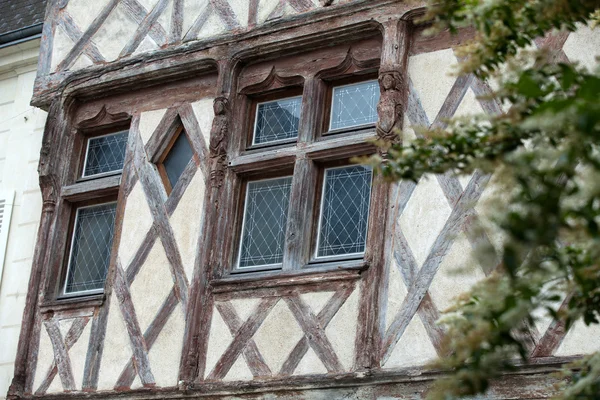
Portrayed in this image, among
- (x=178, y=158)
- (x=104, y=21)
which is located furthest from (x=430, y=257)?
(x=104, y=21)

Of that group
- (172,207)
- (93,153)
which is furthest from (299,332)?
(93,153)

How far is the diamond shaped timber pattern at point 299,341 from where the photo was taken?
645cm

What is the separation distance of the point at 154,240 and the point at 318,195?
1.25 m

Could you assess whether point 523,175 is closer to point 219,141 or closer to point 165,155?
point 219,141

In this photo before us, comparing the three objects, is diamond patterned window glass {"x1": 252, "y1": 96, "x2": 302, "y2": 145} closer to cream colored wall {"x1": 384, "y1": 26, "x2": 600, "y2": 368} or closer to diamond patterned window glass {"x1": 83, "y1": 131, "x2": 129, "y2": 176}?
cream colored wall {"x1": 384, "y1": 26, "x2": 600, "y2": 368}

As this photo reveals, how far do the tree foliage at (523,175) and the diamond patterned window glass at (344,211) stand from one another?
11.1 feet

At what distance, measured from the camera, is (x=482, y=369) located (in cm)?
265

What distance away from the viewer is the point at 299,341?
6.52 meters

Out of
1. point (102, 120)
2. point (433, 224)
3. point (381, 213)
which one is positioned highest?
point (102, 120)

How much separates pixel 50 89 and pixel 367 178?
284 cm

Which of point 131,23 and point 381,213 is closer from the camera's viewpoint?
point 381,213

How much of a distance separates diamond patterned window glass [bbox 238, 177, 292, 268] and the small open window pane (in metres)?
0.59

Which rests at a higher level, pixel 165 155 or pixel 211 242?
pixel 165 155

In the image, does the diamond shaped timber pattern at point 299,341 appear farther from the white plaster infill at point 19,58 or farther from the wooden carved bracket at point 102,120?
the white plaster infill at point 19,58
